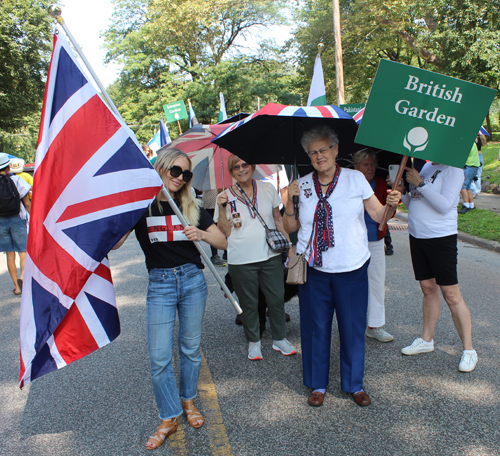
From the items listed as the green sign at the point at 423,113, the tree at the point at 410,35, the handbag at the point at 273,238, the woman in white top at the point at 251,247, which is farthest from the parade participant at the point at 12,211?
the tree at the point at 410,35

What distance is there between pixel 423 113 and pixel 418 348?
208 centimetres

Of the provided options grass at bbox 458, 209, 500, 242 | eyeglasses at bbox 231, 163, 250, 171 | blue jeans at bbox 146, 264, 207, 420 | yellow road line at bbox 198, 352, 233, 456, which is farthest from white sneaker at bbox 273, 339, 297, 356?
grass at bbox 458, 209, 500, 242

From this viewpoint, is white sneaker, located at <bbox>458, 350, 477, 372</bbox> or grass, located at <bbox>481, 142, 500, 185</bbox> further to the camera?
grass, located at <bbox>481, 142, 500, 185</bbox>

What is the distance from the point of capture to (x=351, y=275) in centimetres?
317

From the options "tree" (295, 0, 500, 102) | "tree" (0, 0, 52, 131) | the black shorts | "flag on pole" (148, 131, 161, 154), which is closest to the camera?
the black shorts

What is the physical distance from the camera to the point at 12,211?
6555 millimetres

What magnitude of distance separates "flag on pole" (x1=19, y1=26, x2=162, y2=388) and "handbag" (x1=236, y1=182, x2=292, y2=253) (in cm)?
138

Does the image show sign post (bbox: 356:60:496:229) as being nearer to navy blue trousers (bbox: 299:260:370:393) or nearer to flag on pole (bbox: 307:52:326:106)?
navy blue trousers (bbox: 299:260:370:393)

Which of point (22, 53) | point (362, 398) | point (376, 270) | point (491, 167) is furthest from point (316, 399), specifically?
point (22, 53)

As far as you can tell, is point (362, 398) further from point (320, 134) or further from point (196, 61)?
point (196, 61)

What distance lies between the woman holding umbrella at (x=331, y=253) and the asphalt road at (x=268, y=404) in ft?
0.97

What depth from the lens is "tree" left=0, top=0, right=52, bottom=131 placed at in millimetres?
22719

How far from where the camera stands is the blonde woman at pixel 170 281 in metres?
2.90

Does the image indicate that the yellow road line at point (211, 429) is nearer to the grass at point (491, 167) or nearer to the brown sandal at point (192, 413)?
the brown sandal at point (192, 413)
